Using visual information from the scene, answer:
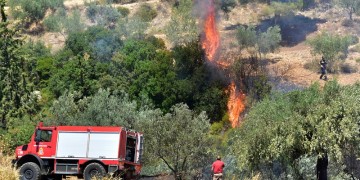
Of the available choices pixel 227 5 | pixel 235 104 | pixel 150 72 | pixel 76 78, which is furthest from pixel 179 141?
pixel 227 5

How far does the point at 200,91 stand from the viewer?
85.1 meters

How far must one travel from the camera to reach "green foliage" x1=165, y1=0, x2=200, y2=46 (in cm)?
10181

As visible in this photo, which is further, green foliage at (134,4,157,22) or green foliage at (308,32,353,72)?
green foliage at (134,4,157,22)

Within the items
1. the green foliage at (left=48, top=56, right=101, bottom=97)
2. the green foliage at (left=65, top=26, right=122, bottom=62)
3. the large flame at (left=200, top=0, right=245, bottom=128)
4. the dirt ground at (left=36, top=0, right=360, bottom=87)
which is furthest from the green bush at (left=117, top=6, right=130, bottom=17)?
the green foliage at (left=48, top=56, right=101, bottom=97)

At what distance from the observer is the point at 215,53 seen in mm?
89500

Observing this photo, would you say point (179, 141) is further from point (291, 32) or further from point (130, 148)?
point (291, 32)

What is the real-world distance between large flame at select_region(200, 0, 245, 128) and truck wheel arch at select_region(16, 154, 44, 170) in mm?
43621

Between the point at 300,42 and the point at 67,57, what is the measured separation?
3795 centimetres

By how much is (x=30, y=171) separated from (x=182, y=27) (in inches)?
2712

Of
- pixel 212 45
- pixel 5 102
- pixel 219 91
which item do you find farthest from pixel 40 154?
pixel 212 45

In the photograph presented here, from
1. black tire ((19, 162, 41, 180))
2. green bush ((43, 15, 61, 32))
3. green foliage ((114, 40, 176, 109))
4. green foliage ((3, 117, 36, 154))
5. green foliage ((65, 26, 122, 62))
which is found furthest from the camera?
green bush ((43, 15, 61, 32))

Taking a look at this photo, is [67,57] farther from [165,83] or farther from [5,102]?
[5,102]

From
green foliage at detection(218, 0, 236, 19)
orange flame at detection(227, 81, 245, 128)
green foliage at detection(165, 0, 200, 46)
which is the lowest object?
orange flame at detection(227, 81, 245, 128)

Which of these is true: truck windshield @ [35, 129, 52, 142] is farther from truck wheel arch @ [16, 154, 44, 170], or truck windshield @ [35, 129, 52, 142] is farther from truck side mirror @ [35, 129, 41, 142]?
truck wheel arch @ [16, 154, 44, 170]
